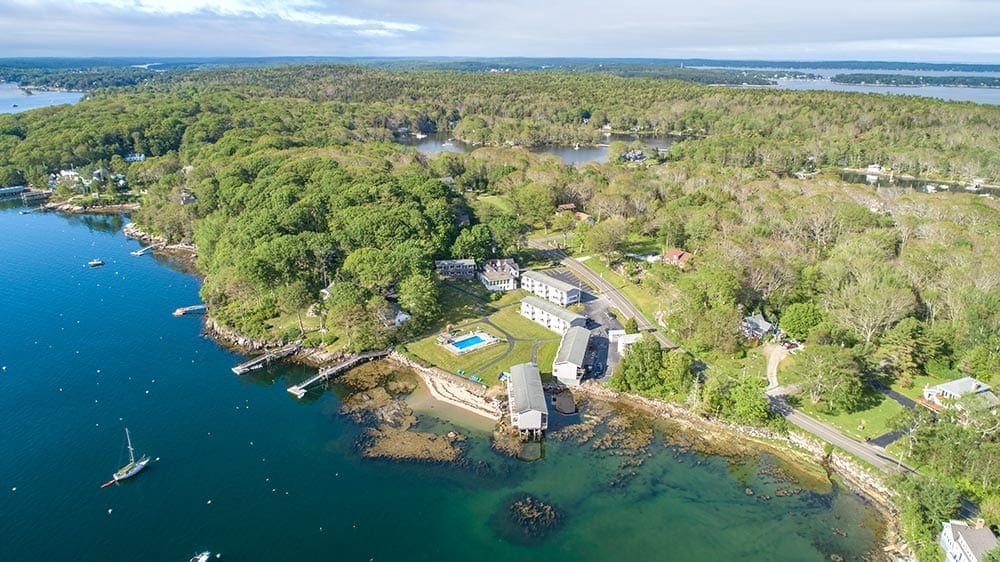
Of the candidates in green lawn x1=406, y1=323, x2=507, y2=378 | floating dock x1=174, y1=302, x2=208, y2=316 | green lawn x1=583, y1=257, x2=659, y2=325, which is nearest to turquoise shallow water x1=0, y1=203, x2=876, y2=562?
green lawn x1=406, y1=323, x2=507, y2=378

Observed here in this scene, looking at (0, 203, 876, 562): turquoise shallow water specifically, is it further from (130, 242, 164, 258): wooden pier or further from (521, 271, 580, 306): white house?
(130, 242, 164, 258): wooden pier

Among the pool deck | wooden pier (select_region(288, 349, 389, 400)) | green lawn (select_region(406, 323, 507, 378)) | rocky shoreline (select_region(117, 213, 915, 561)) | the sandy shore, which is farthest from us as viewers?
the pool deck

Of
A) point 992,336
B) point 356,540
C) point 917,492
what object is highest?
point 992,336

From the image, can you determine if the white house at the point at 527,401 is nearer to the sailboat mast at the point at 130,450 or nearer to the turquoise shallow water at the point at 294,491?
the turquoise shallow water at the point at 294,491

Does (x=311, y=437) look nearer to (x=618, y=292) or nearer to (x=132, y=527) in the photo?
(x=132, y=527)

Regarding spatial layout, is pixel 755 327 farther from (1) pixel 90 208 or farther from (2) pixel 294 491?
(1) pixel 90 208

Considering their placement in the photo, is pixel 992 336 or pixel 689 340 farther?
pixel 689 340

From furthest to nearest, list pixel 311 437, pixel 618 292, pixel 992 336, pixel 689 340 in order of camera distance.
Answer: pixel 618 292, pixel 689 340, pixel 992 336, pixel 311 437

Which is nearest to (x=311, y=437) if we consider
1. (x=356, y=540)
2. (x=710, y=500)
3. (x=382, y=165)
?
(x=356, y=540)

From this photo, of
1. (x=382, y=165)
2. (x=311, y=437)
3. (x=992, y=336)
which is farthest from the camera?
(x=382, y=165)
